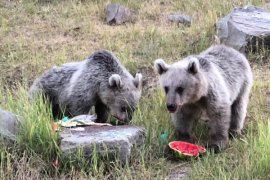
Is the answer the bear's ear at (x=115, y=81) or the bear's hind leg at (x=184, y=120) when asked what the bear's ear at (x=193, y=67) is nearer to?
the bear's hind leg at (x=184, y=120)

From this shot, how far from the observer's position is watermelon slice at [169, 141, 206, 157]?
6.30 meters

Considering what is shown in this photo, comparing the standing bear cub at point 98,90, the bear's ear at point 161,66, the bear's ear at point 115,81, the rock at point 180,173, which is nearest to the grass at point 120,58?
the rock at point 180,173

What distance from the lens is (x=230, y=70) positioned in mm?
7406

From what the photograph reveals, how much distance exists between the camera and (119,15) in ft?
42.8

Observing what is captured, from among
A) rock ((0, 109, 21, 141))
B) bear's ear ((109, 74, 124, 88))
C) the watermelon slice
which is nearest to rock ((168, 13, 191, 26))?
bear's ear ((109, 74, 124, 88))

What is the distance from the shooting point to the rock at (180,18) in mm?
12584

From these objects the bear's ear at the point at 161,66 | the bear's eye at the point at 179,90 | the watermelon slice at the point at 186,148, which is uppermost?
the bear's ear at the point at 161,66

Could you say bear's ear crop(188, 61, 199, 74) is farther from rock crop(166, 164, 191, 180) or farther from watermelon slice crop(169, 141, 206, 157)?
rock crop(166, 164, 191, 180)

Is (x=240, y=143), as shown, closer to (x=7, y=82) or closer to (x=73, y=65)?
(x=73, y=65)

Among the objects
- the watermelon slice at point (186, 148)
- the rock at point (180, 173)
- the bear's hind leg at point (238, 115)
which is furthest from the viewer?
the bear's hind leg at point (238, 115)

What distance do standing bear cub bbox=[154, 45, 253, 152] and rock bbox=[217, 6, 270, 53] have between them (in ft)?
9.83

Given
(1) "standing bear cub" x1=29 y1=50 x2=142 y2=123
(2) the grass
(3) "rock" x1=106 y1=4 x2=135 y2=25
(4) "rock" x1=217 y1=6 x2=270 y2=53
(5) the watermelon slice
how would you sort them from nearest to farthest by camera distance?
(2) the grass → (5) the watermelon slice → (1) "standing bear cub" x1=29 y1=50 x2=142 y2=123 → (4) "rock" x1=217 y1=6 x2=270 y2=53 → (3) "rock" x1=106 y1=4 x2=135 y2=25

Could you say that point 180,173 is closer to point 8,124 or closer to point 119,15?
point 8,124

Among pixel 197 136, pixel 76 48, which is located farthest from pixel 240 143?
pixel 76 48
